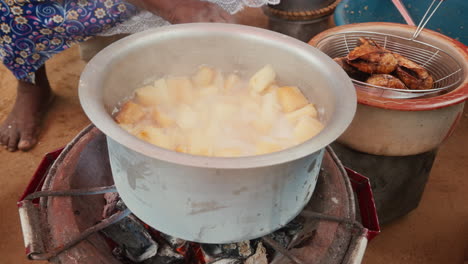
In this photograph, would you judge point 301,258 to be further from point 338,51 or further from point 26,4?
Answer: point 26,4

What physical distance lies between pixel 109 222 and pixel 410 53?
6.05 ft

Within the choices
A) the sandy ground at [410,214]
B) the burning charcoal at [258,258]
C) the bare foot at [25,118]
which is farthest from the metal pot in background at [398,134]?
the bare foot at [25,118]

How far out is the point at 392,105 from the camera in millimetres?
1735

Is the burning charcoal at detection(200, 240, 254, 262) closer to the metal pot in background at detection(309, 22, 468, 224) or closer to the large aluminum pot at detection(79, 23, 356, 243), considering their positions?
the large aluminum pot at detection(79, 23, 356, 243)

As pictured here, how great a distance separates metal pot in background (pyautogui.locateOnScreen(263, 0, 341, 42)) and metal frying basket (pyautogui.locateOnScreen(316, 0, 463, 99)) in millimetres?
1382

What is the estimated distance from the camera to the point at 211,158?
35.8 inches

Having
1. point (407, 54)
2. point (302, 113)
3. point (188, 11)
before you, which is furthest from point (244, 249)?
point (407, 54)

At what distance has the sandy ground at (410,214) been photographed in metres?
2.28

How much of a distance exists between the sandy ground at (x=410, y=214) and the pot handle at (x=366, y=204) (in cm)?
90

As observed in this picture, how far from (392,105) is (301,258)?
88 centimetres

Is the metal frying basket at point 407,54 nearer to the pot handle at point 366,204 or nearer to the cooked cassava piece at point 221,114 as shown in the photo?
the pot handle at point 366,204

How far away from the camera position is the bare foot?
2.84 metres

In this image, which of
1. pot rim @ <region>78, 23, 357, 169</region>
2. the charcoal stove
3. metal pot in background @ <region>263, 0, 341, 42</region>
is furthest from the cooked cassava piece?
metal pot in background @ <region>263, 0, 341, 42</region>

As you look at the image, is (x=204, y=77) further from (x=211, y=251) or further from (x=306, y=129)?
(x=211, y=251)
